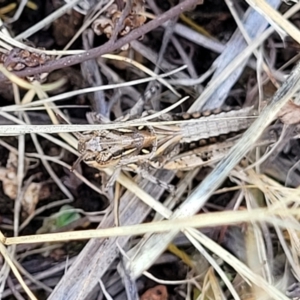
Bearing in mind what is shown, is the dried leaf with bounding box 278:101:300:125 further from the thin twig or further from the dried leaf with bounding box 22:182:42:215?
the dried leaf with bounding box 22:182:42:215

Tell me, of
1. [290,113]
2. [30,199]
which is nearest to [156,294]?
[30,199]

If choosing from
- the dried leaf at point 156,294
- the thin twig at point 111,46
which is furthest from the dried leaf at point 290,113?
the dried leaf at point 156,294

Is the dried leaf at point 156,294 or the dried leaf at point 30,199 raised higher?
the dried leaf at point 30,199

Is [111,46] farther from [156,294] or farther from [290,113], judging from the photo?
[156,294]

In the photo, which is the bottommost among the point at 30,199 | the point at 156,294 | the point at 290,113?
the point at 156,294

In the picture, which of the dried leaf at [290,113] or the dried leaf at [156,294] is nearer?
the dried leaf at [290,113]

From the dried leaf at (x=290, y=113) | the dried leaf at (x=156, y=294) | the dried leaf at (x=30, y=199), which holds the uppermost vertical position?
the dried leaf at (x=290, y=113)

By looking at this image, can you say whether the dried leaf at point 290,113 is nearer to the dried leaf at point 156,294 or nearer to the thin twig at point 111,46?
the thin twig at point 111,46
